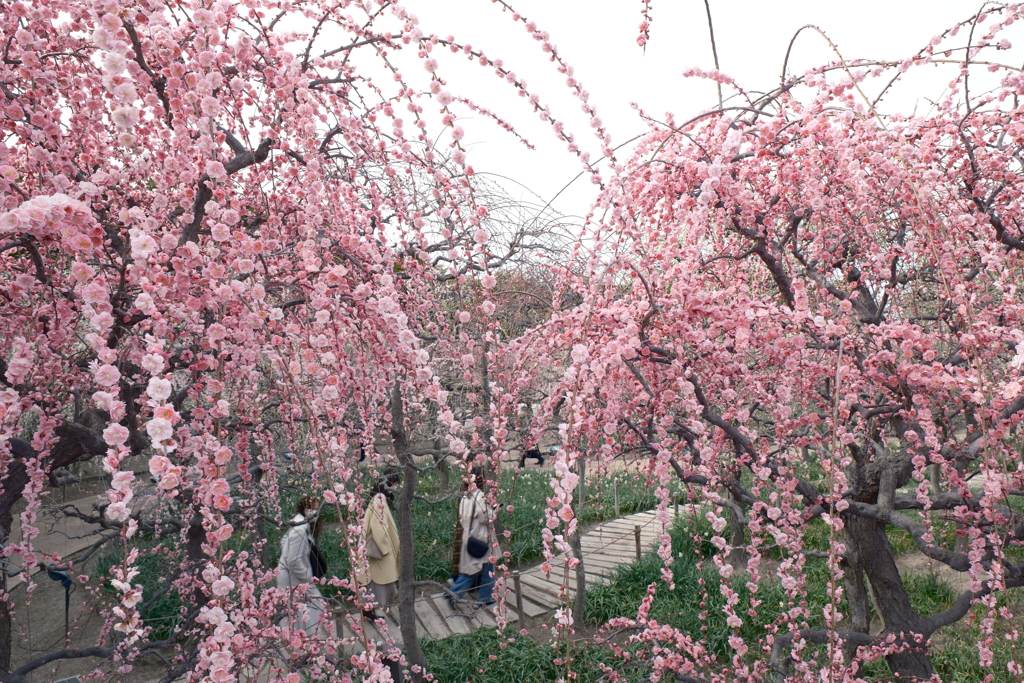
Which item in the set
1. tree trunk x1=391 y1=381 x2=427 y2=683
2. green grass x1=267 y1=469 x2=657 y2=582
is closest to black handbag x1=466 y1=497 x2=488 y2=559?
green grass x1=267 y1=469 x2=657 y2=582

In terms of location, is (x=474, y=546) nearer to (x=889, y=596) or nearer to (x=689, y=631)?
(x=689, y=631)

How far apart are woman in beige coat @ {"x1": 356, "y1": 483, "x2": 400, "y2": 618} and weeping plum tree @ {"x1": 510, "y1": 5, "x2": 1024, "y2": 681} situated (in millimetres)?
3080

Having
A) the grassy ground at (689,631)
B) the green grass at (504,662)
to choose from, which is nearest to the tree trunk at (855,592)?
the grassy ground at (689,631)

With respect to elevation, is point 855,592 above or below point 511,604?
above

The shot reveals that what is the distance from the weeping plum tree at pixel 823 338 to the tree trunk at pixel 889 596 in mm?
12

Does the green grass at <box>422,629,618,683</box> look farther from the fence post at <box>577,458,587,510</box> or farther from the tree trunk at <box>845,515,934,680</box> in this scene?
the fence post at <box>577,458,587,510</box>

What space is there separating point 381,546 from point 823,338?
15.7ft

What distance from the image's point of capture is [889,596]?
12.6 feet

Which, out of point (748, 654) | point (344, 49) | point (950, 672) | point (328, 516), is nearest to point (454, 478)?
point (328, 516)

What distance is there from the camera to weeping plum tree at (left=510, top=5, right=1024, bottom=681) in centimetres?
245

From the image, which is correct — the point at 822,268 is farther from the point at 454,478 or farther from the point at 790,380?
the point at 454,478

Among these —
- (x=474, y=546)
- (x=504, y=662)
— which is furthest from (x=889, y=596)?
(x=474, y=546)

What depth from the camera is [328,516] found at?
8.99m

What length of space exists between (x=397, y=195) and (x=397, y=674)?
444 centimetres
